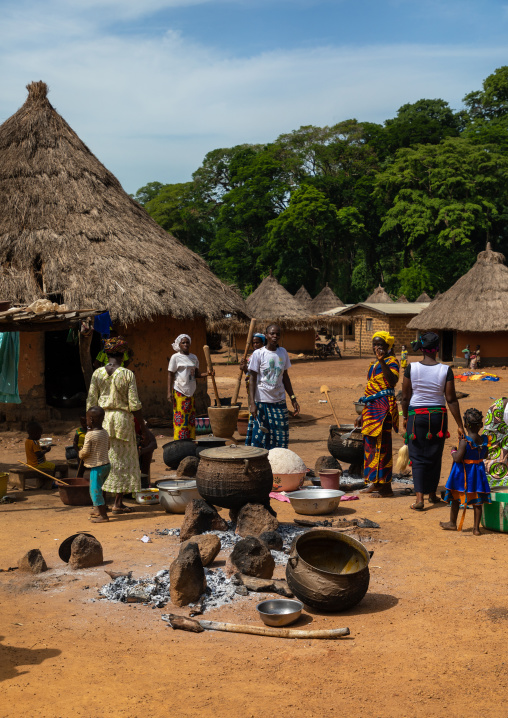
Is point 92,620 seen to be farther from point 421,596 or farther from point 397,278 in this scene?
point 397,278

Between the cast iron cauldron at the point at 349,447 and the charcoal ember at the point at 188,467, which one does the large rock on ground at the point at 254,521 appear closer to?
the charcoal ember at the point at 188,467

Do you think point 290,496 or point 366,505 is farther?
point 366,505

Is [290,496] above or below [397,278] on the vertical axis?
below

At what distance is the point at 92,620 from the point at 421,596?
2.02 metres

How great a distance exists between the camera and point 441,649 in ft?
12.4

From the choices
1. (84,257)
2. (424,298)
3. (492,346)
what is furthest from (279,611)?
(424,298)

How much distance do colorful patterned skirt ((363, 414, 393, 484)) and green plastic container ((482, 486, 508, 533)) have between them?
137 centimetres

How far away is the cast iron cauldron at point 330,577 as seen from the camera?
169 inches

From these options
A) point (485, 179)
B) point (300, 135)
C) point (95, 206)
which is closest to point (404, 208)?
point (485, 179)

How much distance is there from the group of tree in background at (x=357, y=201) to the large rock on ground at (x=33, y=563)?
35.3m

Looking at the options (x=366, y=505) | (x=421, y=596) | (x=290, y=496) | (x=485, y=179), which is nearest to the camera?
(x=421, y=596)

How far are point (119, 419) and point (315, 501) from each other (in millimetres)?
1940

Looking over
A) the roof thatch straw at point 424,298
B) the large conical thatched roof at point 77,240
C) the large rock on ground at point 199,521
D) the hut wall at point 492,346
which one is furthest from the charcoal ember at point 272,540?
the roof thatch straw at point 424,298

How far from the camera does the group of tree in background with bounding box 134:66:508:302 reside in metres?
Result: 38.8
